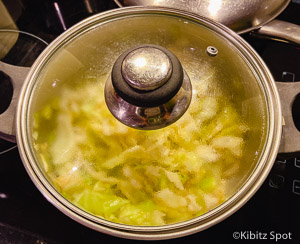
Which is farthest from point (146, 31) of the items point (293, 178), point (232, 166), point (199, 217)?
point (293, 178)

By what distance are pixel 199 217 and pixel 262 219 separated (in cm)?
61

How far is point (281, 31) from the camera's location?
4.49 ft

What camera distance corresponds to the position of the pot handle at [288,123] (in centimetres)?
110

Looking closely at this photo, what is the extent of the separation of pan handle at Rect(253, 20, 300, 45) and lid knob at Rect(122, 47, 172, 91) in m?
0.70

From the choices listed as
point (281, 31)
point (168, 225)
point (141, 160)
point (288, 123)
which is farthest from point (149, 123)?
point (281, 31)

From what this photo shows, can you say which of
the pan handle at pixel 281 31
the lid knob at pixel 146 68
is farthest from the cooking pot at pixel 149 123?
the pan handle at pixel 281 31

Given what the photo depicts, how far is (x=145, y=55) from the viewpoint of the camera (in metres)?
0.97

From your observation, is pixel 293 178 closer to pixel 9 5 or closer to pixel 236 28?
pixel 236 28

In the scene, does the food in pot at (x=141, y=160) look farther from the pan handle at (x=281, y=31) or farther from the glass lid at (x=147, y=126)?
the pan handle at (x=281, y=31)

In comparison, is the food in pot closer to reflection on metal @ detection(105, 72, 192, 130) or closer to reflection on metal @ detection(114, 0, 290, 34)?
reflection on metal @ detection(105, 72, 192, 130)

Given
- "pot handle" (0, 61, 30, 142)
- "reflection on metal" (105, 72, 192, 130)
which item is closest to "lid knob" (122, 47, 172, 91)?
"reflection on metal" (105, 72, 192, 130)

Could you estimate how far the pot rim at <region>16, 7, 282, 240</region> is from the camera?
0.94m

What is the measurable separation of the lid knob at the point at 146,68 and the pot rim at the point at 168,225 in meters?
0.40

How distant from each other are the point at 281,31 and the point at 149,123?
0.81 metres
